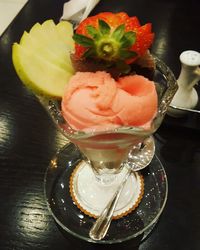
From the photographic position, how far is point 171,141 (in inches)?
39.8

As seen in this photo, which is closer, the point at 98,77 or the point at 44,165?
the point at 98,77

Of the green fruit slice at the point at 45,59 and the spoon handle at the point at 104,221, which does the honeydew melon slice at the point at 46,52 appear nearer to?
the green fruit slice at the point at 45,59

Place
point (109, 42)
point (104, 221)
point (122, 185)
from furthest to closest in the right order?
point (122, 185)
point (104, 221)
point (109, 42)

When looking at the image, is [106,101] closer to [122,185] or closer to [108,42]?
[108,42]

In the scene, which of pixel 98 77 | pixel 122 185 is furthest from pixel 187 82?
pixel 98 77

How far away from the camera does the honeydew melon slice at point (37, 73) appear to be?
63 centimetres

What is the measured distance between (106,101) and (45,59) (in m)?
0.15

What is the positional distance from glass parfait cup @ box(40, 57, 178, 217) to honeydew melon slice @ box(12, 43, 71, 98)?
0.04m

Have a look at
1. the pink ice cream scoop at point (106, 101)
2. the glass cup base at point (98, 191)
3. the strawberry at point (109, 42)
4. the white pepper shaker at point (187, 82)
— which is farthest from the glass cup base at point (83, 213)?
the strawberry at point (109, 42)

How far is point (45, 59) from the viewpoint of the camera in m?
0.66

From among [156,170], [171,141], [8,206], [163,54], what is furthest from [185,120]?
[8,206]

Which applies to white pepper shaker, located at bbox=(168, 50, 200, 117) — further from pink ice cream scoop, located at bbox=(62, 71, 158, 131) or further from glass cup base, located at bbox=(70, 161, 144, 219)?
pink ice cream scoop, located at bbox=(62, 71, 158, 131)

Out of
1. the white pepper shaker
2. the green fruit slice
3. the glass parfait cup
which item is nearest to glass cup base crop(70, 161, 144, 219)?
the glass parfait cup

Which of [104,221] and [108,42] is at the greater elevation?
[108,42]
